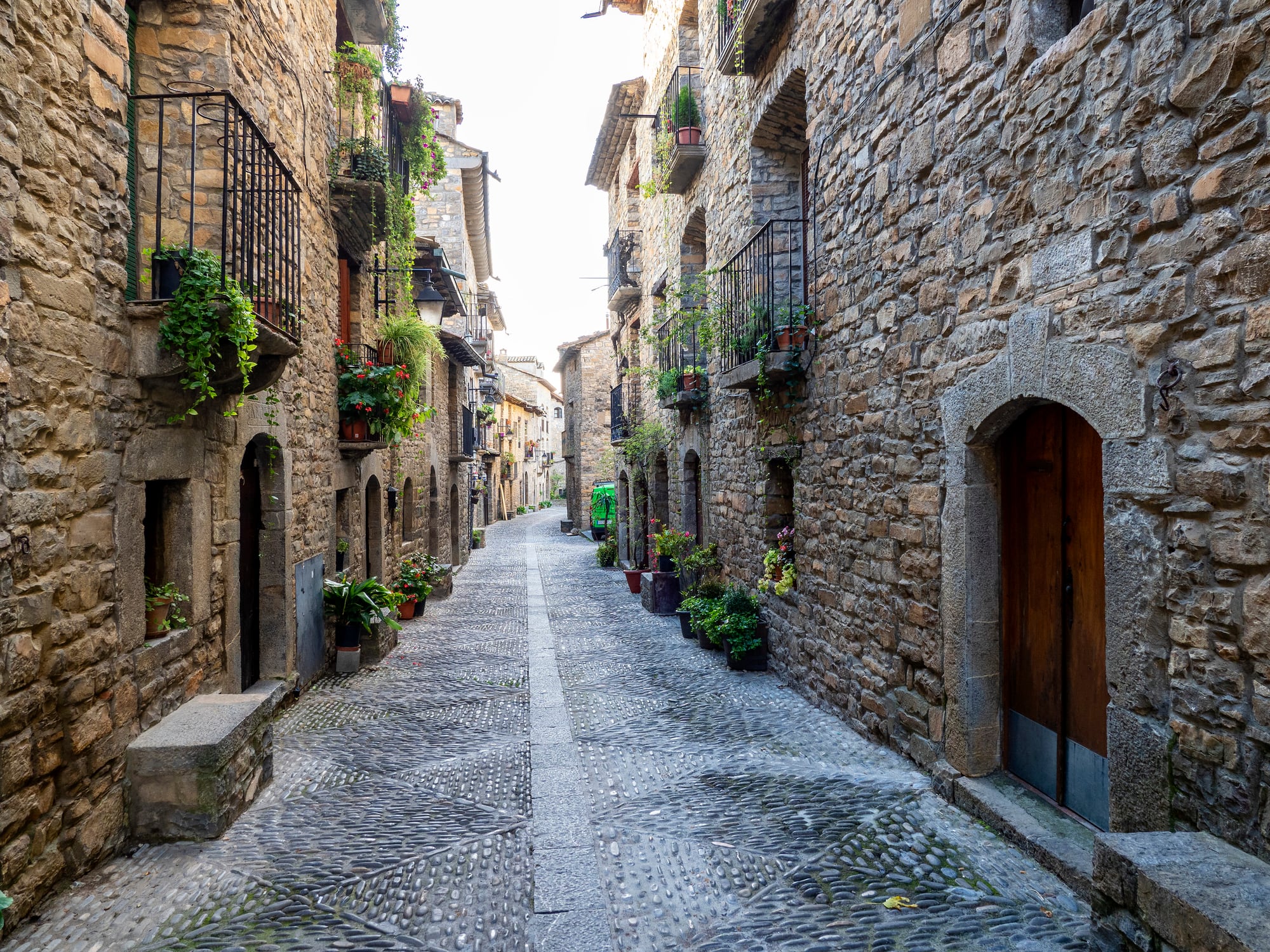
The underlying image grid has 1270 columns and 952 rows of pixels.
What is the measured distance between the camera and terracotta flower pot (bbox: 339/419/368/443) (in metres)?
7.98

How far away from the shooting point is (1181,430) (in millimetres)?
2736

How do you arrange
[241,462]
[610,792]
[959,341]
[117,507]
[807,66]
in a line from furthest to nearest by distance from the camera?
1. [807,66]
2. [241,462]
3. [610,792]
4. [959,341]
5. [117,507]

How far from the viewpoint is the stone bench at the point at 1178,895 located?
2105mm

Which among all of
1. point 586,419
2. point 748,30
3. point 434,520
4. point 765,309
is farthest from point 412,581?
point 586,419

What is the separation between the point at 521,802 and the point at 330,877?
1.12 meters

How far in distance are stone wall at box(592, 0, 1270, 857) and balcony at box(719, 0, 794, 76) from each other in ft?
0.68

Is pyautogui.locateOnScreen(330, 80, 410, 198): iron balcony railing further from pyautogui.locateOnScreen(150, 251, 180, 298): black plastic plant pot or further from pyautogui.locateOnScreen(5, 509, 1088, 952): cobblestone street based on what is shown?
pyautogui.locateOnScreen(5, 509, 1088, 952): cobblestone street

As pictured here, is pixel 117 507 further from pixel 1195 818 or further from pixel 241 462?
pixel 1195 818

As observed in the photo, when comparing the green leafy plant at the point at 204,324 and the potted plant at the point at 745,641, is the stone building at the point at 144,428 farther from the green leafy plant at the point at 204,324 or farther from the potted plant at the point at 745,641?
the potted plant at the point at 745,641

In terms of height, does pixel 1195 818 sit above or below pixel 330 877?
above

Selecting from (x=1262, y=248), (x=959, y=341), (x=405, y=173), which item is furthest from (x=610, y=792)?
(x=405, y=173)

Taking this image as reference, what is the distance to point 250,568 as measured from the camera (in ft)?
19.2

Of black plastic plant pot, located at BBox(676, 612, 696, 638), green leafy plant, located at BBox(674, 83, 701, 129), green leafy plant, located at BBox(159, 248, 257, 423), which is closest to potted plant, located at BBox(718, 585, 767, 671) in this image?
black plastic plant pot, located at BBox(676, 612, 696, 638)

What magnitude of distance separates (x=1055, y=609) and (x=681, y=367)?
6.83m
